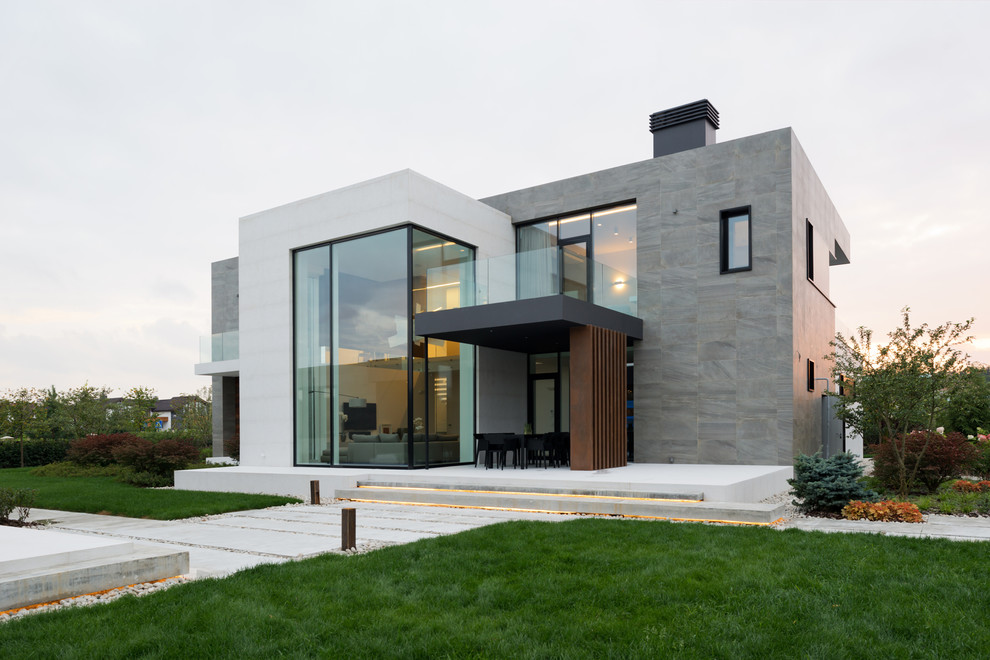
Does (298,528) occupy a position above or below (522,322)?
below

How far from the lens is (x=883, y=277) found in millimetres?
21594

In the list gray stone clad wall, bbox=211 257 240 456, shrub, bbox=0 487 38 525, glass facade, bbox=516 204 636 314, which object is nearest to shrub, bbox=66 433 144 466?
gray stone clad wall, bbox=211 257 240 456

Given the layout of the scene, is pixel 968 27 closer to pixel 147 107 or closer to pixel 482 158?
pixel 482 158

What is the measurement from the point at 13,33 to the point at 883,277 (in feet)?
79.9

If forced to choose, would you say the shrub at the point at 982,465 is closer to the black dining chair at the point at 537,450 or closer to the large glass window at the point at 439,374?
the black dining chair at the point at 537,450

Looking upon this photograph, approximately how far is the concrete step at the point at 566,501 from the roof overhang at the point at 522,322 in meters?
3.23

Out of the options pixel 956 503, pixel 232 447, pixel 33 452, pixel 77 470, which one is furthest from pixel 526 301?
pixel 33 452

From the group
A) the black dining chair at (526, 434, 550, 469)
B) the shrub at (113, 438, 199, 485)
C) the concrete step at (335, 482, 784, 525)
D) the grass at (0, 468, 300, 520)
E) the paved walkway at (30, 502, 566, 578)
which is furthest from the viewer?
the shrub at (113, 438, 199, 485)

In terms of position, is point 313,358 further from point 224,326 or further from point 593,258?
point 224,326

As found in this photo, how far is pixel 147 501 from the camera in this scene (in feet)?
39.6

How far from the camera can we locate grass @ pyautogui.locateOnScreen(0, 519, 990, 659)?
3.80m

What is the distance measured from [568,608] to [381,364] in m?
10.7

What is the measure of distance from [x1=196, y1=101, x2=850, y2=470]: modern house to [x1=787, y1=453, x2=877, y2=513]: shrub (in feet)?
14.6

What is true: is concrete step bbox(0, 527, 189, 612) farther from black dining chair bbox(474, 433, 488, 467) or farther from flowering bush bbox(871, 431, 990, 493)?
flowering bush bbox(871, 431, 990, 493)
